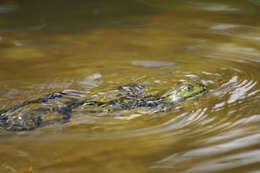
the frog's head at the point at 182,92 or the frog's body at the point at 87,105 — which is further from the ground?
the frog's head at the point at 182,92

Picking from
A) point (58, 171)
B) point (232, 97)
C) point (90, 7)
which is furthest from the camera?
point (90, 7)

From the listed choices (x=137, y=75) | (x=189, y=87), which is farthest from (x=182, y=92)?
(x=137, y=75)

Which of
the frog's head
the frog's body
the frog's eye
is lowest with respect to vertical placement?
the frog's body

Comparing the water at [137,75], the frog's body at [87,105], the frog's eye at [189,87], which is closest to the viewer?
the water at [137,75]

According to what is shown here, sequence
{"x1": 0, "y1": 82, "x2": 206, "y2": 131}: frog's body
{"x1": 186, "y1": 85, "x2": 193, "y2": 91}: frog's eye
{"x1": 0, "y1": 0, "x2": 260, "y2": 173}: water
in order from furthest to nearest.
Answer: {"x1": 186, "y1": 85, "x2": 193, "y2": 91}: frog's eye
{"x1": 0, "y1": 82, "x2": 206, "y2": 131}: frog's body
{"x1": 0, "y1": 0, "x2": 260, "y2": 173}: water

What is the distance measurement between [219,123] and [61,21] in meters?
2.40

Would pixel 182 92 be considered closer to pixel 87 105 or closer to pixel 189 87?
pixel 189 87

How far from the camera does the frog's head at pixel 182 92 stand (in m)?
1.96

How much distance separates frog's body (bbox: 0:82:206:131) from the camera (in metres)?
1.86

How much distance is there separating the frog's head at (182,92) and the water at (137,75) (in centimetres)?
6

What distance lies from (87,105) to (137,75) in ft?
1.63

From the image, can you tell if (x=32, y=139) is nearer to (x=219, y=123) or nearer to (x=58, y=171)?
(x=58, y=171)

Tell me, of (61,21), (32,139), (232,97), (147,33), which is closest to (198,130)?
(232,97)

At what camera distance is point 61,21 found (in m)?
3.59
